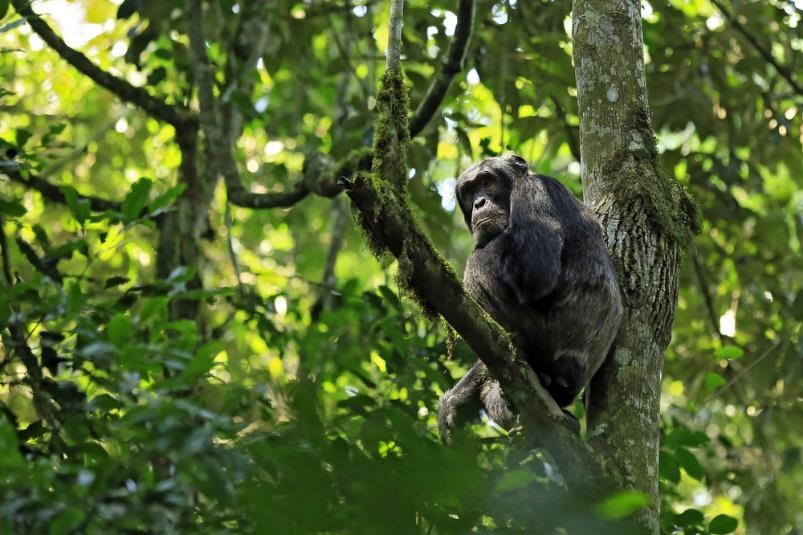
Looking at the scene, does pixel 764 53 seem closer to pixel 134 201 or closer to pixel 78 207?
pixel 134 201

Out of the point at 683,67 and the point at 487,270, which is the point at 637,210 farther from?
the point at 683,67

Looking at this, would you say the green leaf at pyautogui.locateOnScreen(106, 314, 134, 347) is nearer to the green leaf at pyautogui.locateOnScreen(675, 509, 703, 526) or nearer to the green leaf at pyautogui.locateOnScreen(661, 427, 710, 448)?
the green leaf at pyautogui.locateOnScreen(675, 509, 703, 526)

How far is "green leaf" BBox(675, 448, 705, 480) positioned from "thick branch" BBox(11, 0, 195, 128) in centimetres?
483

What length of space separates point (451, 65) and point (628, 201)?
163 cm

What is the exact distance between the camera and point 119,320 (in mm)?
3699

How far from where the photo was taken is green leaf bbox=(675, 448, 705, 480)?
18.0 feet

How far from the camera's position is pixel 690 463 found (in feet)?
18.2

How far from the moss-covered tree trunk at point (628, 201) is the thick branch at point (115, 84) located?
374 cm

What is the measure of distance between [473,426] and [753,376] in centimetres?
357

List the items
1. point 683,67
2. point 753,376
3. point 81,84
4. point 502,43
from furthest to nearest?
1. point 81,84
2. point 683,67
3. point 753,376
4. point 502,43

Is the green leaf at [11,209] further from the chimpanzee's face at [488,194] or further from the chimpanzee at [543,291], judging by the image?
the chimpanzee's face at [488,194]

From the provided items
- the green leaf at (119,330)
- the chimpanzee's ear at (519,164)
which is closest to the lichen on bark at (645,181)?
the chimpanzee's ear at (519,164)

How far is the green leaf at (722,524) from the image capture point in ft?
15.4

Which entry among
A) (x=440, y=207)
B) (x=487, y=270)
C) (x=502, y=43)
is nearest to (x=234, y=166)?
(x=440, y=207)
